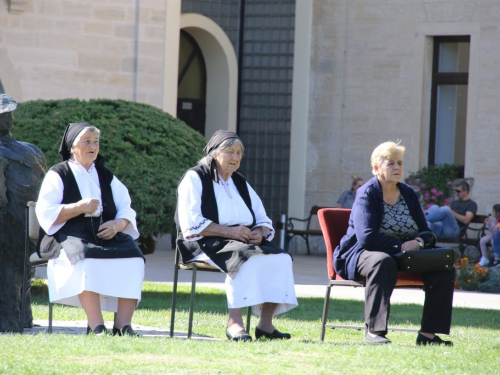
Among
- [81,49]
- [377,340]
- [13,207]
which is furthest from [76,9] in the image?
[377,340]

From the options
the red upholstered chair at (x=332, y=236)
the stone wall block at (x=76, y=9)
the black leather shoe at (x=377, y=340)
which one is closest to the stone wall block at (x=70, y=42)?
the stone wall block at (x=76, y=9)

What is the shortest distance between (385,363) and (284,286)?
4.41ft

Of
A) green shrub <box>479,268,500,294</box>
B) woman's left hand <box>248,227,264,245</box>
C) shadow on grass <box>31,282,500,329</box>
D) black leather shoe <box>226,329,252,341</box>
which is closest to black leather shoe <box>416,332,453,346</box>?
black leather shoe <box>226,329,252,341</box>

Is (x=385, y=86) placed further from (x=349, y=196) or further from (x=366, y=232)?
(x=366, y=232)

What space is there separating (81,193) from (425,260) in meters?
2.32

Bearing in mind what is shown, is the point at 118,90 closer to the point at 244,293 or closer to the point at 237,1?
the point at 237,1

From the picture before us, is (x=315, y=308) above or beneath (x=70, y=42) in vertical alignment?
beneath

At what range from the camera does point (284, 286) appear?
21.1ft

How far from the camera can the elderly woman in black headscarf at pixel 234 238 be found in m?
6.32

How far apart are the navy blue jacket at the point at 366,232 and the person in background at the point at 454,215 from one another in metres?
7.88

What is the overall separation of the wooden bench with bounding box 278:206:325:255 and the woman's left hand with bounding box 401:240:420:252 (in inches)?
384

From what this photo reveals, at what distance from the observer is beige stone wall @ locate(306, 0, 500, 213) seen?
51.8 feet

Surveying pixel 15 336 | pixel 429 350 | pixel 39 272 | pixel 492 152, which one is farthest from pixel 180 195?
pixel 492 152

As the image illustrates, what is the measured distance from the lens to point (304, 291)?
10.7 metres
